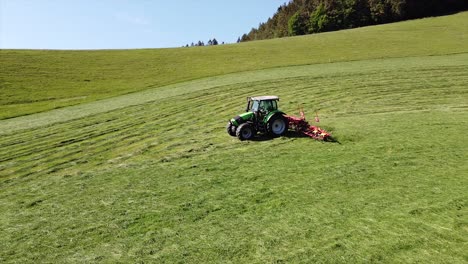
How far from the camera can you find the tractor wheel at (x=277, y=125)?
49.8 feet

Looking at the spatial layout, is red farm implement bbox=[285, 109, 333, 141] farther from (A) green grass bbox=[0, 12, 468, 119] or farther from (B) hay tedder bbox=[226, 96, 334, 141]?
(A) green grass bbox=[0, 12, 468, 119]

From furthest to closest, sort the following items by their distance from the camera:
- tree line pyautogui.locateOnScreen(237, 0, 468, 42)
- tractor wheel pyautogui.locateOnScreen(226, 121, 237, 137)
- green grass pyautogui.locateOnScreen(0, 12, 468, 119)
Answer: tree line pyautogui.locateOnScreen(237, 0, 468, 42) → green grass pyautogui.locateOnScreen(0, 12, 468, 119) → tractor wheel pyautogui.locateOnScreen(226, 121, 237, 137)

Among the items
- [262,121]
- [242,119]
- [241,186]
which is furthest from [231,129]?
[241,186]

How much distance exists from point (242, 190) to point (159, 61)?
127 ft

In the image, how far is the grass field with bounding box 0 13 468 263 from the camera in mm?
7625

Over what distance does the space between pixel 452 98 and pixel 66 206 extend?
19.2 m

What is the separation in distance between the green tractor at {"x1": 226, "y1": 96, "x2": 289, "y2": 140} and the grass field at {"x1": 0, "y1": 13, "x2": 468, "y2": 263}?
62 cm

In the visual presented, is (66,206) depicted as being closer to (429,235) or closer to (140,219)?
(140,219)

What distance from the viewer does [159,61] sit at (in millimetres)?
46500

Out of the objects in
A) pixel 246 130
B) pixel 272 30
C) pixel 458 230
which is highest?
pixel 272 30

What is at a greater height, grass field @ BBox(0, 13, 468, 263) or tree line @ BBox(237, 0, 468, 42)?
tree line @ BBox(237, 0, 468, 42)

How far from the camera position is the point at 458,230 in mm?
7598

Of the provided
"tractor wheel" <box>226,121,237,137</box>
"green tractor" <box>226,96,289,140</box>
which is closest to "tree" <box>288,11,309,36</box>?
"green tractor" <box>226,96,289,140</box>

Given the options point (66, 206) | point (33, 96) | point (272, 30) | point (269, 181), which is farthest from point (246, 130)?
point (272, 30)
